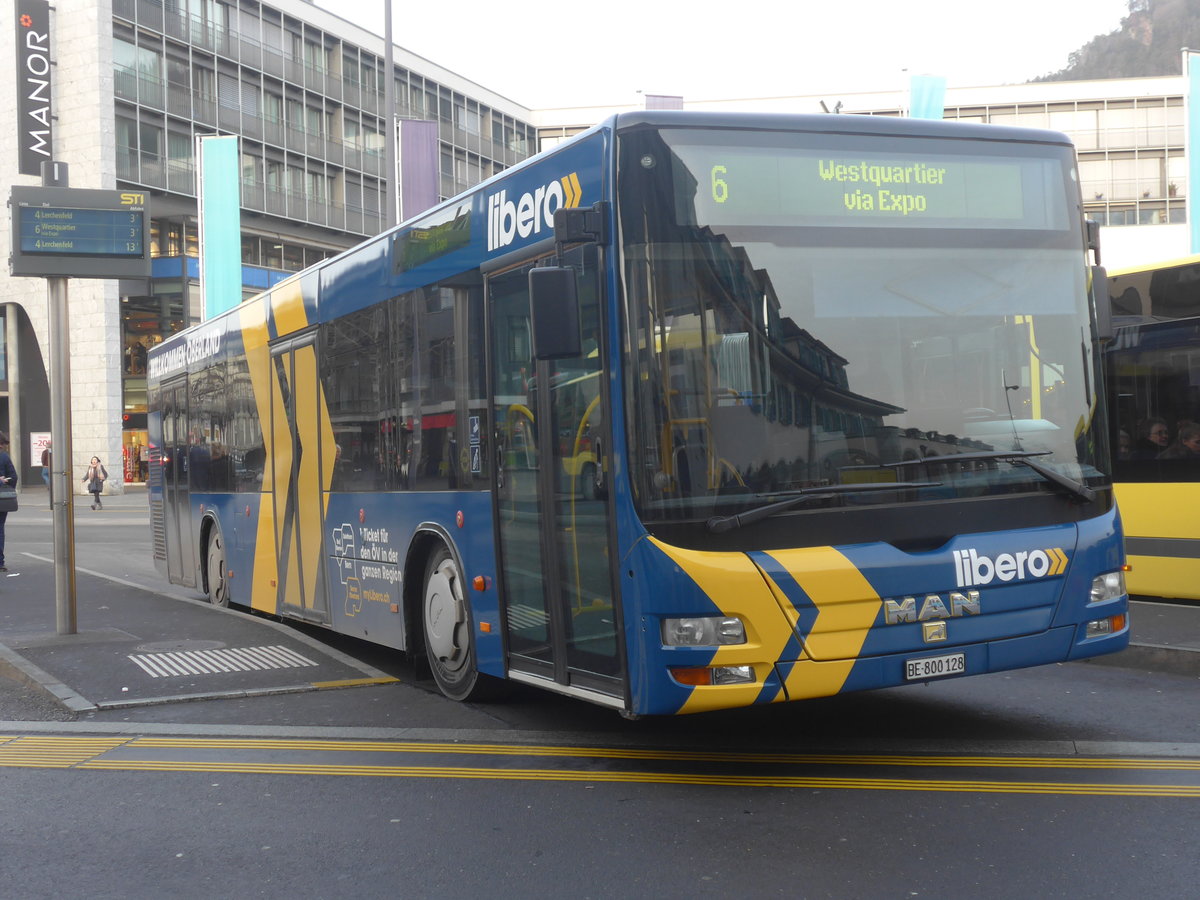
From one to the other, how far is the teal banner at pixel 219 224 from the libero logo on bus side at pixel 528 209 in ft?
90.7

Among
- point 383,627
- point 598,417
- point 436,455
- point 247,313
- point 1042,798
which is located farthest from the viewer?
point 247,313

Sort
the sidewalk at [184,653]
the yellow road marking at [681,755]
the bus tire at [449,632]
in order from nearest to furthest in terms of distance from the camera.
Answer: the yellow road marking at [681,755], the bus tire at [449,632], the sidewalk at [184,653]

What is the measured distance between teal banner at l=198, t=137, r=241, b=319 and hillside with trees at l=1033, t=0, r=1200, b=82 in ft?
274

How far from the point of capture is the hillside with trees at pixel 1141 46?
10850 centimetres

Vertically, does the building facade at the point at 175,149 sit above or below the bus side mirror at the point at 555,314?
above

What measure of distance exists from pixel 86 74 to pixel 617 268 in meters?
45.5

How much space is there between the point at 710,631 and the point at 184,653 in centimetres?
604

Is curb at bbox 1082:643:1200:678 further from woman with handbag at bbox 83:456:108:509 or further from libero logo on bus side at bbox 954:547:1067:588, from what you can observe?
woman with handbag at bbox 83:456:108:509

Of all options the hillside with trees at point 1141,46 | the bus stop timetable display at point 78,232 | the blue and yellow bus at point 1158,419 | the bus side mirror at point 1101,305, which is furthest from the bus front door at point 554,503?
the hillside with trees at point 1141,46

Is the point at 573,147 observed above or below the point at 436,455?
above

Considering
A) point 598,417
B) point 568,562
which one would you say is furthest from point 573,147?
point 568,562

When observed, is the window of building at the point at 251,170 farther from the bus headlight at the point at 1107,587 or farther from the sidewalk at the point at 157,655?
the bus headlight at the point at 1107,587

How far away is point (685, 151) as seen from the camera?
611 cm

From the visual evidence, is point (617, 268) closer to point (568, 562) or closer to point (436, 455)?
point (568, 562)
